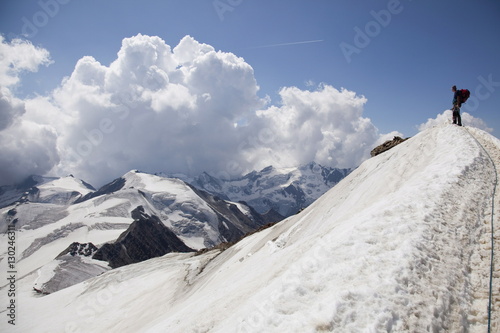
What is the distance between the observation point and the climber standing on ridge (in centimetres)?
2545

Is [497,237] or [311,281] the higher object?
[311,281]

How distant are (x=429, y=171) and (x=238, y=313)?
556 inches

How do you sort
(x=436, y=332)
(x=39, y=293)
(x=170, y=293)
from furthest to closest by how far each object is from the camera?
(x=39, y=293)
(x=170, y=293)
(x=436, y=332)

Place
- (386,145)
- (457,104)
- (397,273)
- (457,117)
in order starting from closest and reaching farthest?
(397,273) < (457,104) < (457,117) < (386,145)

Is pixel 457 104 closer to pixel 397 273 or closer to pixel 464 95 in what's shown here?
pixel 464 95

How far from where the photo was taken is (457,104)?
25891 millimetres

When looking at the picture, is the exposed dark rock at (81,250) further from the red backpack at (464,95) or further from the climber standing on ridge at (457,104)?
the red backpack at (464,95)

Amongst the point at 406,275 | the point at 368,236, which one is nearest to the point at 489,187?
the point at 368,236

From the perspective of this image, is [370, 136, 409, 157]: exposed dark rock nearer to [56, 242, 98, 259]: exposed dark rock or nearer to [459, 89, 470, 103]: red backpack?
[459, 89, 470, 103]: red backpack

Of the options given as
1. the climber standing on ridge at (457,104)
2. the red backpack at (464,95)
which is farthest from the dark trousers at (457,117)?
the red backpack at (464,95)

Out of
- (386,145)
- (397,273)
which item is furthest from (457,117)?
(397,273)

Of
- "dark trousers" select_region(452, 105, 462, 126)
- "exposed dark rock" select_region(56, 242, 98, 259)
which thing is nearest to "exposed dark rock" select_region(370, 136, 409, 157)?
"dark trousers" select_region(452, 105, 462, 126)

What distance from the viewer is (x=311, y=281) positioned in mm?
8852

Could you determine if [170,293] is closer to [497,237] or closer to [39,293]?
[497,237]
